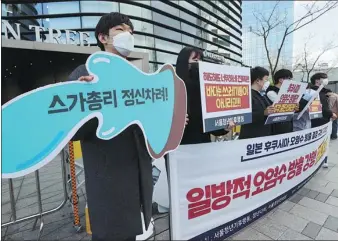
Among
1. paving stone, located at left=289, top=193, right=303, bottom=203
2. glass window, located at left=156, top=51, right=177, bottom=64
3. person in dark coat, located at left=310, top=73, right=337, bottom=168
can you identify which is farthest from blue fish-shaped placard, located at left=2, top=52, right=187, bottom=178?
glass window, located at left=156, top=51, right=177, bottom=64

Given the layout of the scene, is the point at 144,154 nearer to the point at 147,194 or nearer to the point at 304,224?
the point at 147,194

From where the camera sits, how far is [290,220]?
2416 mm

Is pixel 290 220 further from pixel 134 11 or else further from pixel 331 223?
pixel 134 11

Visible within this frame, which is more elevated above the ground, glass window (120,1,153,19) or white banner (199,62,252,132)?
glass window (120,1,153,19)

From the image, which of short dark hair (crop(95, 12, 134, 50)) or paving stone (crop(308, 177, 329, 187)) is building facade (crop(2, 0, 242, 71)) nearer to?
paving stone (crop(308, 177, 329, 187))

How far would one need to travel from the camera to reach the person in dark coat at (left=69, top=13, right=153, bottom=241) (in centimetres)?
132

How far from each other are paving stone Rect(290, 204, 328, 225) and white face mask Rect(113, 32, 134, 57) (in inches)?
95.2

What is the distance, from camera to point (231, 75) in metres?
1.88

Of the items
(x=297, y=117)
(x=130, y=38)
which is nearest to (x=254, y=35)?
(x=297, y=117)

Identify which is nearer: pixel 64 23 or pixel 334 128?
pixel 334 128

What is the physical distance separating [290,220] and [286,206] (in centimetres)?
Result: 30

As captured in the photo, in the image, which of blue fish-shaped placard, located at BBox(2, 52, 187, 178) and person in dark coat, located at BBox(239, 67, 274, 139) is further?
person in dark coat, located at BBox(239, 67, 274, 139)

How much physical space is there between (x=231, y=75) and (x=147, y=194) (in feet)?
3.60

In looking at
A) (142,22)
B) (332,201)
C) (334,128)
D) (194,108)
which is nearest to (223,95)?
(194,108)
